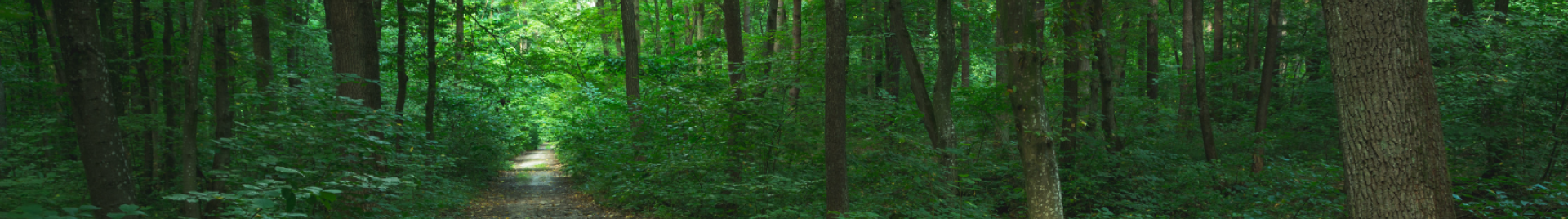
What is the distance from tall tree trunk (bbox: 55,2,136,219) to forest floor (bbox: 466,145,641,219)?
6693 millimetres

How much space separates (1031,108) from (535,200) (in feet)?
38.0

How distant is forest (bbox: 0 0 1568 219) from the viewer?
5.44 meters

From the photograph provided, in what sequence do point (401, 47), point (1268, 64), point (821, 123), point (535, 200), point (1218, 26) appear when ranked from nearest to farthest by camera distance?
point (821, 123)
point (401, 47)
point (1268, 64)
point (535, 200)
point (1218, 26)

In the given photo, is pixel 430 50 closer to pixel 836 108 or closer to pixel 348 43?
pixel 348 43

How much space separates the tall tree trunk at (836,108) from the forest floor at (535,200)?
4491 mm

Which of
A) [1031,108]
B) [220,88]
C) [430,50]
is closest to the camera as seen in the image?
[1031,108]

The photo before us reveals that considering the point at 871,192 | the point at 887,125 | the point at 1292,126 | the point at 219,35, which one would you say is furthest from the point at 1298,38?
the point at 219,35

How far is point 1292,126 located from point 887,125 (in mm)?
11179

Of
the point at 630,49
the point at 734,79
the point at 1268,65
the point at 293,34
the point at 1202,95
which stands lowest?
the point at 1202,95

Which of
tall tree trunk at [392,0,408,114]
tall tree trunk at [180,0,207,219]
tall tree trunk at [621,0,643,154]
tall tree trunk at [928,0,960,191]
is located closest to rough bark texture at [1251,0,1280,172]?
tall tree trunk at [928,0,960,191]

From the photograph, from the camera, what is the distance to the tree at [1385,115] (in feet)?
17.1

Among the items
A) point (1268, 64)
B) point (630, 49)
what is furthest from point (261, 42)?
point (1268, 64)

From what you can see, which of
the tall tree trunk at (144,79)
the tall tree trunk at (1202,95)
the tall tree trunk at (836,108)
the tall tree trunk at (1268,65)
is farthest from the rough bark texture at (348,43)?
the tall tree trunk at (1268,65)

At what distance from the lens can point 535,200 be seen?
1543 cm
